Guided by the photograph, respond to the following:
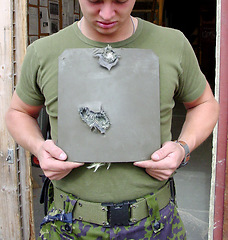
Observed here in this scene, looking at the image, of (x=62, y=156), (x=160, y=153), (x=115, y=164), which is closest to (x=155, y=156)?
(x=160, y=153)

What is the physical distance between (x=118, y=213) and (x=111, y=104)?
33cm

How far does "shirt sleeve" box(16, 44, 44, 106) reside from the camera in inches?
39.1

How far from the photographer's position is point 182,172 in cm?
337

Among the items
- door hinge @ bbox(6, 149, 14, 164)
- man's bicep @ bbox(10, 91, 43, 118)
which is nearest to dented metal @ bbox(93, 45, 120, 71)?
man's bicep @ bbox(10, 91, 43, 118)

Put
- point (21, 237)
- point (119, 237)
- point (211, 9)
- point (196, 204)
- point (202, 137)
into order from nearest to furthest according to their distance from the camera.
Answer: point (119, 237)
point (202, 137)
point (21, 237)
point (196, 204)
point (211, 9)

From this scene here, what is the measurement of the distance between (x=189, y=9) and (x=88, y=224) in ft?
30.1

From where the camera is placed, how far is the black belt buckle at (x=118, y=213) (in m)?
0.97

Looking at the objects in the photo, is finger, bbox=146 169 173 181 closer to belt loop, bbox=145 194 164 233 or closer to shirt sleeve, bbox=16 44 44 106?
belt loop, bbox=145 194 164 233

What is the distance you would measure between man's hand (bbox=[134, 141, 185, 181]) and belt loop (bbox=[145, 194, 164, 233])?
73 millimetres

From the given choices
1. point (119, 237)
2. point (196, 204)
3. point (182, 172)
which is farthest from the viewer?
point (182, 172)

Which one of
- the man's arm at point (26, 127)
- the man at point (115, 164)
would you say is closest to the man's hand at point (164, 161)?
the man at point (115, 164)

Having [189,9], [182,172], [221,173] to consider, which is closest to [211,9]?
[189,9]

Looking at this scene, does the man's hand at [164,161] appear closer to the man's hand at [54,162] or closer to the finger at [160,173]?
the finger at [160,173]

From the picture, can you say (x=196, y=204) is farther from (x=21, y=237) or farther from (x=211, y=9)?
(x=211, y=9)
